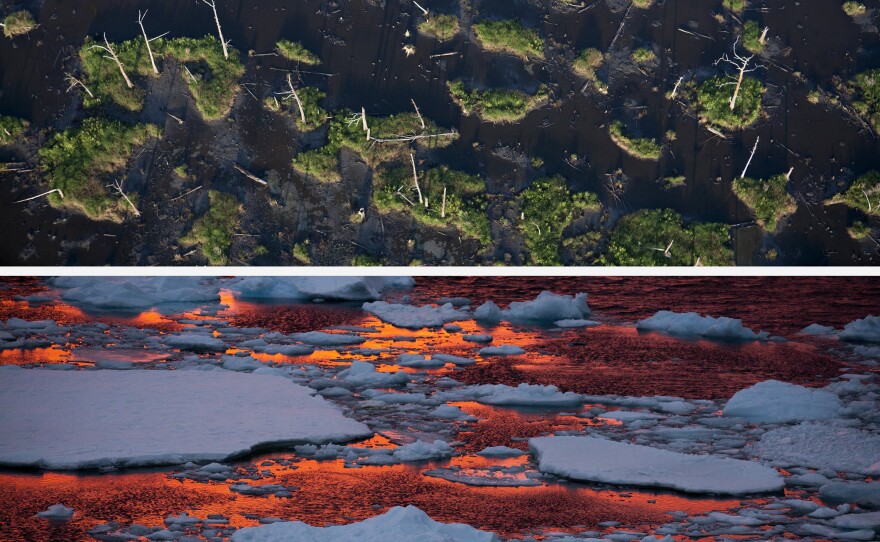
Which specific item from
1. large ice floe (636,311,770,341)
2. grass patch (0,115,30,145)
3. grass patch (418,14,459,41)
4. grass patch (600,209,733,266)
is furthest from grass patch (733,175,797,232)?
grass patch (0,115,30,145)

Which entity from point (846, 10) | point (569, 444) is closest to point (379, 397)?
point (569, 444)

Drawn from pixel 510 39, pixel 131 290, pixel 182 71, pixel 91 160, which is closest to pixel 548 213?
pixel 510 39

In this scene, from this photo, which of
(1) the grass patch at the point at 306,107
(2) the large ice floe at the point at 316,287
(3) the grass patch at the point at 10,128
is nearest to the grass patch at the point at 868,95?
(2) the large ice floe at the point at 316,287

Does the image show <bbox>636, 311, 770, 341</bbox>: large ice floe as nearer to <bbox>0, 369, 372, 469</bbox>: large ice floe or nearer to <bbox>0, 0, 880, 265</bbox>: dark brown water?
<bbox>0, 0, 880, 265</bbox>: dark brown water

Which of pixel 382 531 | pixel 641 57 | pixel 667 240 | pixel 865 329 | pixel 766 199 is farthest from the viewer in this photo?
pixel 641 57

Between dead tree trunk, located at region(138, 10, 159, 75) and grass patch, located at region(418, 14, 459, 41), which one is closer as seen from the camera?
dead tree trunk, located at region(138, 10, 159, 75)

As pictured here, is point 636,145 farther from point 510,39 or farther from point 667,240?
point 510,39

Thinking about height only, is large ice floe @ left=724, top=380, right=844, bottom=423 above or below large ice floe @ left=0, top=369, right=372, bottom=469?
above
